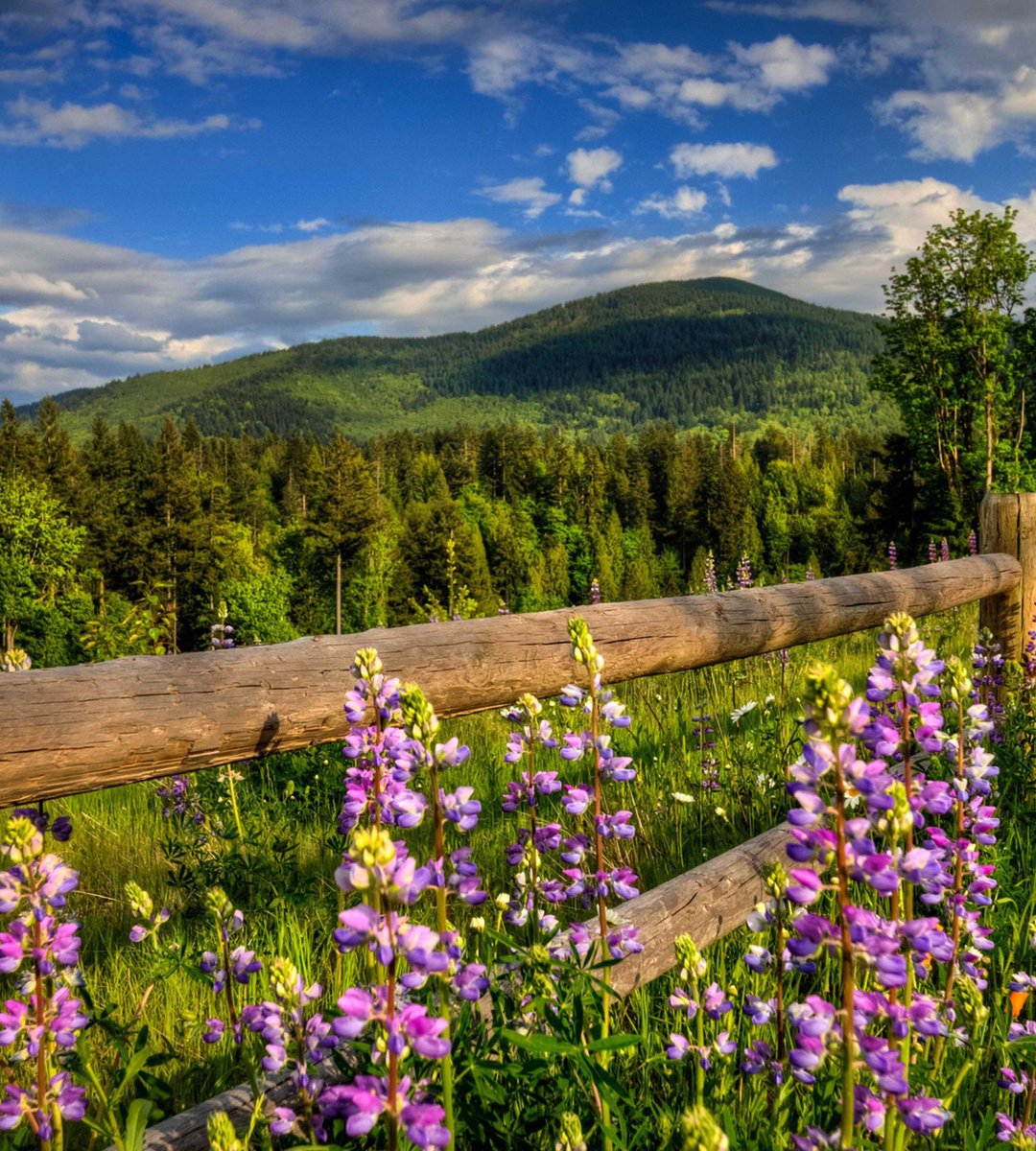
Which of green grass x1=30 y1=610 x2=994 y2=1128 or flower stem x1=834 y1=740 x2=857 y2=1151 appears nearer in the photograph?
flower stem x1=834 y1=740 x2=857 y2=1151

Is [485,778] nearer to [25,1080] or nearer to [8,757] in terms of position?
[25,1080]

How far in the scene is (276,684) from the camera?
2131 mm

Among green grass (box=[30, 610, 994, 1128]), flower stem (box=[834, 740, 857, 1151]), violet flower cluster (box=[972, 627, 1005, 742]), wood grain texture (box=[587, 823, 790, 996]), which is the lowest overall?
green grass (box=[30, 610, 994, 1128])

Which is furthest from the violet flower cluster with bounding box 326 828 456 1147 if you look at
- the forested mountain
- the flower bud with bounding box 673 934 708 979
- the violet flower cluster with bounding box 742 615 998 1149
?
the forested mountain

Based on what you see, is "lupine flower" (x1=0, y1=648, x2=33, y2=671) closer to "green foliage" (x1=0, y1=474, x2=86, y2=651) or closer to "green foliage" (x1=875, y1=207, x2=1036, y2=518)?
"green foliage" (x1=875, y1=207, x2=1036, y2=518)

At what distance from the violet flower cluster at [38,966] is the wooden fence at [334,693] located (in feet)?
0.89

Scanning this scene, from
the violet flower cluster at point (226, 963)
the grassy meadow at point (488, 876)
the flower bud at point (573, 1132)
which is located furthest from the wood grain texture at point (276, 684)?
the flower bud at point (573, 1132)

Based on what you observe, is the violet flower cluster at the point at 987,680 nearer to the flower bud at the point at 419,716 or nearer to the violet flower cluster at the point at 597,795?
the violet flower cluster at the point at 597,795

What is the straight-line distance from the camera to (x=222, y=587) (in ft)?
163

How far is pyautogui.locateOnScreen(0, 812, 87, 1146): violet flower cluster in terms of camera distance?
1.30 metres

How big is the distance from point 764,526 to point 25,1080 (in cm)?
9787

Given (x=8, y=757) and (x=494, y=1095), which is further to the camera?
(x=8, y=757)

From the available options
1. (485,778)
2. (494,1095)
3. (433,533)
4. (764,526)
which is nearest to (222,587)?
(433,533)

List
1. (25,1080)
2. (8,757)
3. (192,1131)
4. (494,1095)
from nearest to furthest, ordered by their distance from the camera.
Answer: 1. (494,1095)
2. (192,1131)
3. (8,757)
4. (25,1080)
